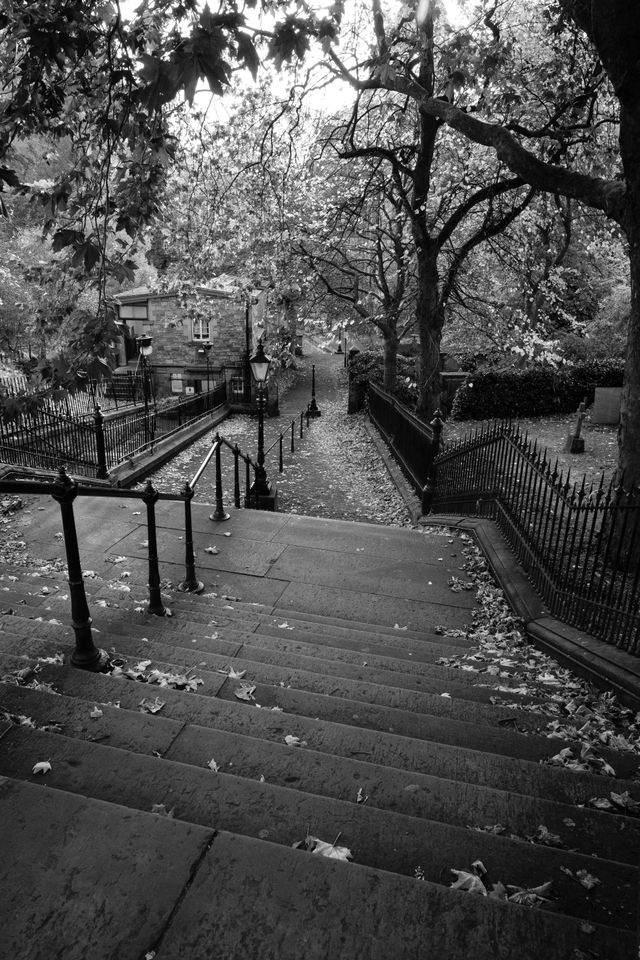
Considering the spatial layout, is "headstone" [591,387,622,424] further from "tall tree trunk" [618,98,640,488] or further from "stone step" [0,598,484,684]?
"stone step" [0,598,484,684]

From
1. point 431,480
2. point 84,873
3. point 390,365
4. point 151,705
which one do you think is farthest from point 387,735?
point 390,365

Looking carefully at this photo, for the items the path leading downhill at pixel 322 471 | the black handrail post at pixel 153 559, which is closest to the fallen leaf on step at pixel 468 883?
the black handrail post at pixel 153 559

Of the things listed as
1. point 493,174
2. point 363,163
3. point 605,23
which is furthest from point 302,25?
point 363,163

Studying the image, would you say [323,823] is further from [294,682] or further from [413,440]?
[413,440]

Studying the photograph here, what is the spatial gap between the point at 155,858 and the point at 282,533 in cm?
Result: 589

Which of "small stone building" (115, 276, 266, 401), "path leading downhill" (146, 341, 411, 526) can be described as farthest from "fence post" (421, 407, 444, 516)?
"small stone building" (115, 276, 266, 401)

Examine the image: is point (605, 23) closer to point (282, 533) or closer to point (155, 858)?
point (282, 533)

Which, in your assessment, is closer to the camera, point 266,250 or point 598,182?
point 598,182

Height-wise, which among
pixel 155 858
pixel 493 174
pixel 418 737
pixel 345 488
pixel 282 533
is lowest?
pixel 345 488

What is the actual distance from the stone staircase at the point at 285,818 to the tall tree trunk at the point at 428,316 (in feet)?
35.0

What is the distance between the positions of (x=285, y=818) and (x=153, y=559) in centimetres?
277

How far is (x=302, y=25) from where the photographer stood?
4.84 m

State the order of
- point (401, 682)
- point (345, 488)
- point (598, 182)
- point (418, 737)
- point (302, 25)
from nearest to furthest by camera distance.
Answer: point (418, 737) → point (401, 682) → point (302, 25) → point (598, 182) → point (345, 488)

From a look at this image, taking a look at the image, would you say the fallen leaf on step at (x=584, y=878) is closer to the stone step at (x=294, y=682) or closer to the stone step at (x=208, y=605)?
the stone step at (x=294, y=682)
